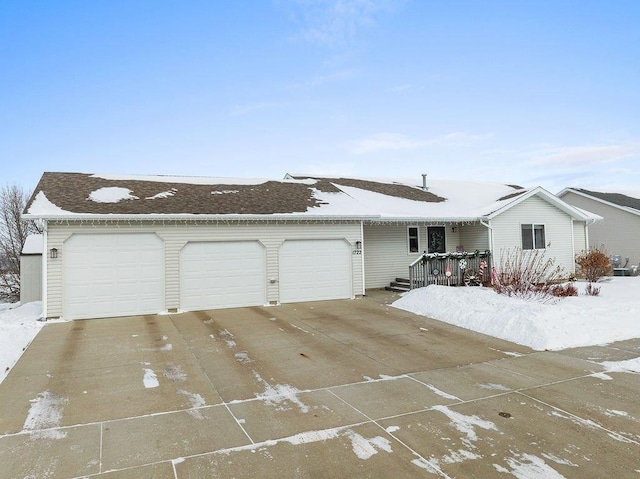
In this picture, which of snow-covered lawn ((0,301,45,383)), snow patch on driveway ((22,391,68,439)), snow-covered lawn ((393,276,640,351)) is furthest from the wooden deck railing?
snow patch on driveway ((22,391,68,439))

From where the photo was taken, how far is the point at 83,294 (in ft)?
35.4

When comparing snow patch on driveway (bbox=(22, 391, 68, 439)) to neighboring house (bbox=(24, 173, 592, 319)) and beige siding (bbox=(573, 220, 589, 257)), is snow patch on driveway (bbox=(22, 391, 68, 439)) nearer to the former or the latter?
neighboring house (bbox=(24, 173, 592, 319))

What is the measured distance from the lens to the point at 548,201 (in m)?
18.0

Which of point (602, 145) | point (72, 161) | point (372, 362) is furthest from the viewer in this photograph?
point (602, 145)

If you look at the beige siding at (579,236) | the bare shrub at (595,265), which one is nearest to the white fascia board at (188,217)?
the bare shrub at (595,265)

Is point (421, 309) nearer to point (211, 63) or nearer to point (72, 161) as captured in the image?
point (211, 63)

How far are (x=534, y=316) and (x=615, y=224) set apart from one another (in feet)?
58.1

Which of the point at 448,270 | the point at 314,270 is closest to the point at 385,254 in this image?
the point at 448,270

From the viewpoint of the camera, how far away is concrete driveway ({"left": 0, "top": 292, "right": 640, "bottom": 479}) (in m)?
3.62

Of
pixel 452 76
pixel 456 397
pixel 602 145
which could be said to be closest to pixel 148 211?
pixel 456 397

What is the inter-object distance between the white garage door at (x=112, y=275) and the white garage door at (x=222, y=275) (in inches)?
30.3

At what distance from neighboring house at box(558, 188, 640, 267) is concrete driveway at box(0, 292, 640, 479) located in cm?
1688

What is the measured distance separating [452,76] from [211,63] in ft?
32.3

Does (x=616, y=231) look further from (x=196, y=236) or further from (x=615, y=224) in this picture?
(x=196, y=236)
